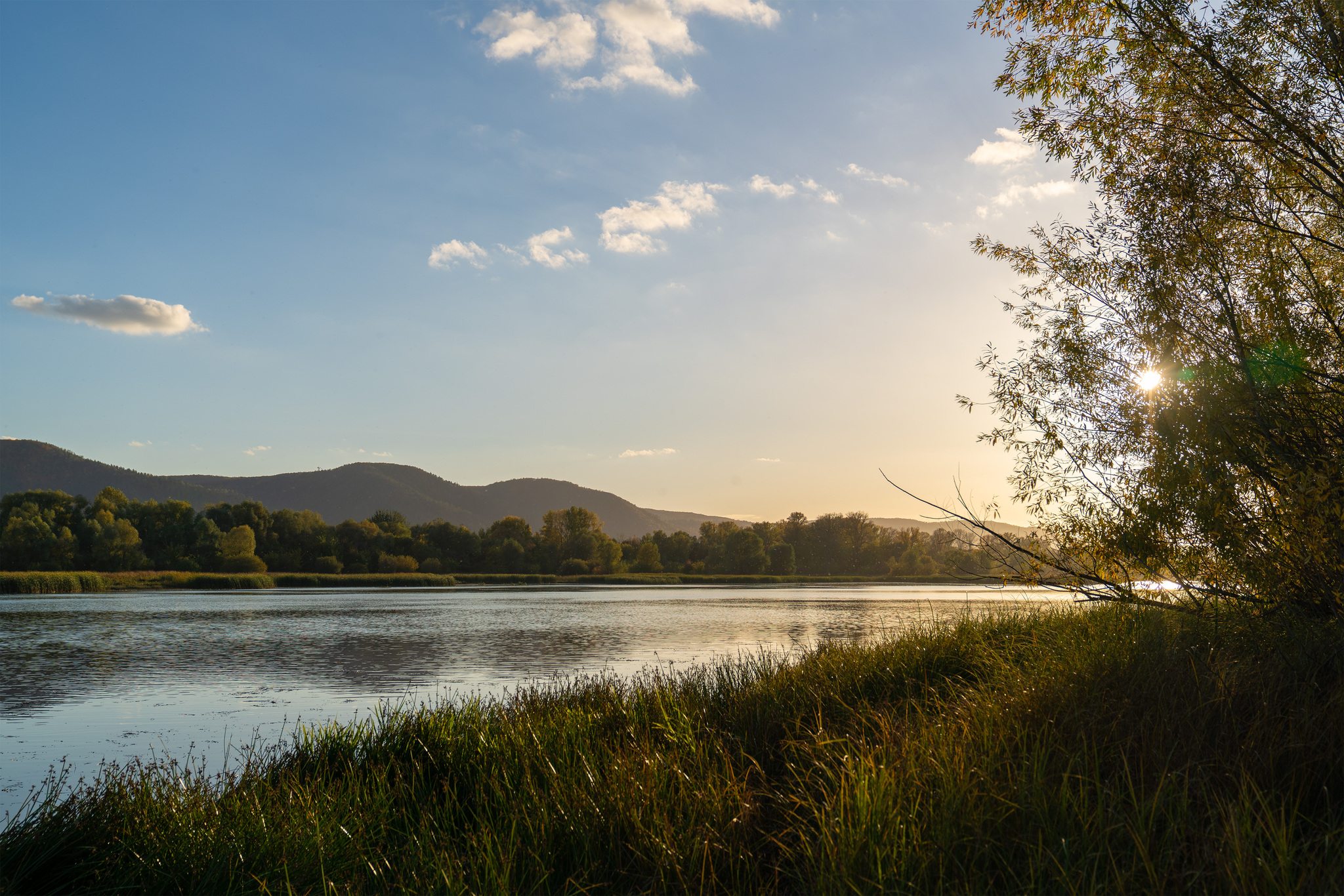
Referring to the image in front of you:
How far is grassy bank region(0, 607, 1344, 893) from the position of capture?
4613mm

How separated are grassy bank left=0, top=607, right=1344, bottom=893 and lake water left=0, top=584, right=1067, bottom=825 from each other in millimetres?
4130

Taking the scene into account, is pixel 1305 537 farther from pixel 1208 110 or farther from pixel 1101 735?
Result: pixel 1208 110

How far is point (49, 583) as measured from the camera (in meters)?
64.3

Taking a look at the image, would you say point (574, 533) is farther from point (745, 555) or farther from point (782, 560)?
point (782, 560)

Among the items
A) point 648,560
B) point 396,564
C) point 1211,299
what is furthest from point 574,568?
point 1211,299

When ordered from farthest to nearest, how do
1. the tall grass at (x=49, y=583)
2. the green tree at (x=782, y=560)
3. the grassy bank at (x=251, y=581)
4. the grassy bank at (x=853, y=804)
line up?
the green tree at (x=782, y=560)
the grassy bank at (x=251, y=581)
the tall grass at (x=49, y=583)
the grassy bank at (x=853, y=804)

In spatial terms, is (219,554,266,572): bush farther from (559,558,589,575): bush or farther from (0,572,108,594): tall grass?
(559,558,589,575): bush

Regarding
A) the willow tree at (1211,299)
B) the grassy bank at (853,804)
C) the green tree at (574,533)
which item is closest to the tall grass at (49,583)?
the green tree at (574,533)

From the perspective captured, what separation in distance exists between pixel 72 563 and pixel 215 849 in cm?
10794

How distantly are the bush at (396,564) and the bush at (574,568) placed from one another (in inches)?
806

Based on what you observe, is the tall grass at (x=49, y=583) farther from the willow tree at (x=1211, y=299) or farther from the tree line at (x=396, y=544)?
the willow tree at (x=1211, y=299)

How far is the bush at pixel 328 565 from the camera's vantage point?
10062cm

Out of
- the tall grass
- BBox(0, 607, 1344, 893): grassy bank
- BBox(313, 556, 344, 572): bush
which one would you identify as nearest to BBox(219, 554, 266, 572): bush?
BBox(313, 556, 344, 572): bush

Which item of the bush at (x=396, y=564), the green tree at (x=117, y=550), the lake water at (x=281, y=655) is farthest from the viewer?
the bush at (x=396, y=564)
